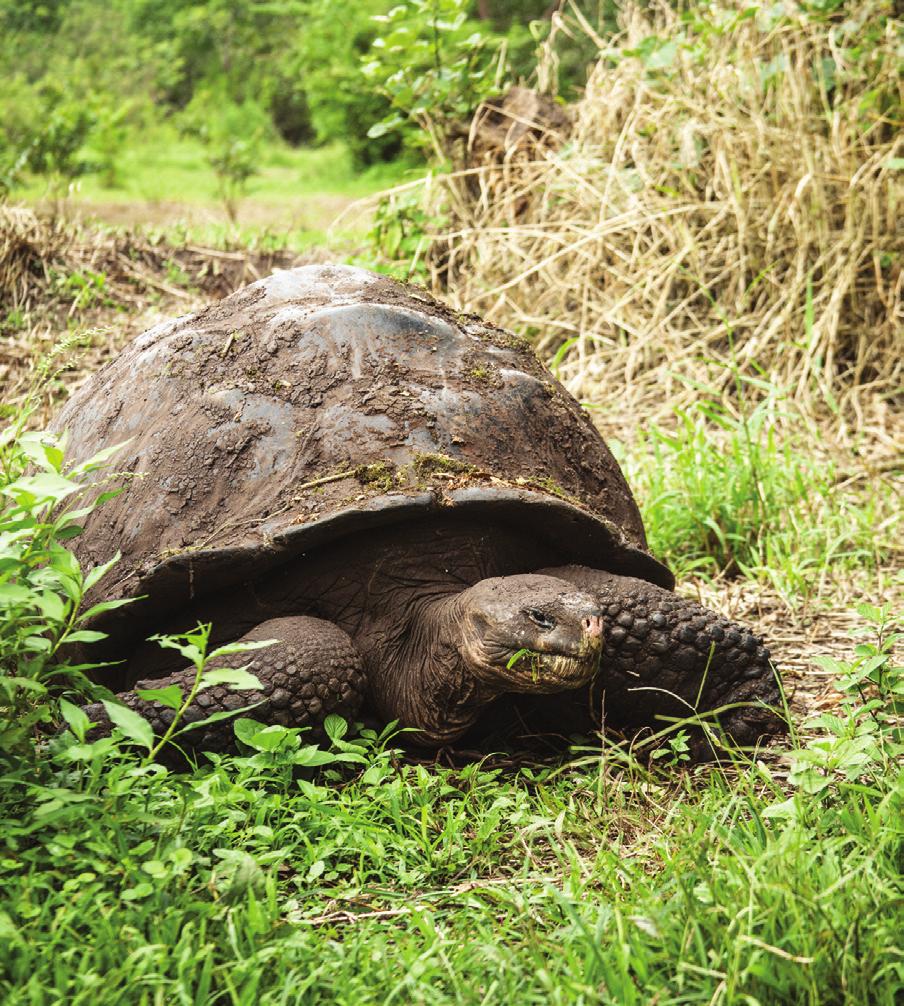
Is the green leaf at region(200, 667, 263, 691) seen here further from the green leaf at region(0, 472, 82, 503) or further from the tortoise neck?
the tortoise neck

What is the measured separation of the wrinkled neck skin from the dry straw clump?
315cm

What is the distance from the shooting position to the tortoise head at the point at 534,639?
2.33 meters

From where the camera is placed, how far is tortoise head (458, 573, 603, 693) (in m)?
2.33

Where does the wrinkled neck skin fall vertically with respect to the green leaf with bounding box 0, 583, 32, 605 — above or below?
below

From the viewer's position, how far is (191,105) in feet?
61.8

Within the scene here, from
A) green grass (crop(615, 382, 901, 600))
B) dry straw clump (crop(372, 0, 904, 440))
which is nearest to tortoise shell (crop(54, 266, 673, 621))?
green grass (crop(615, 382, 901, 600))

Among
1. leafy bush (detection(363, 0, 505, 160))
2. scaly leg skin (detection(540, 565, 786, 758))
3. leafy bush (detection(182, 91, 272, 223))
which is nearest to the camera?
scaly leg skin (detection(540, 565, 786, 758))

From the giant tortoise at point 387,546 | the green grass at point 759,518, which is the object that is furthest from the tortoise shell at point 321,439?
the green grass at point 759,518

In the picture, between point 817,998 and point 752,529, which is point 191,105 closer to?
point 752,529

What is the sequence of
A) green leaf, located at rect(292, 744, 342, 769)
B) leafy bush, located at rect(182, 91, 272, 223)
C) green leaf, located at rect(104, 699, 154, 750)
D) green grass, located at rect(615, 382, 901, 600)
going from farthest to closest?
leafy bush, located at rect(182, 91, 272, 223) < green grass, located at rect(615, 382, 901, 600) < green leaf, located at rect(292, 744, 342, 769) < green leaf, located at rect(104, 699, 154, 750)

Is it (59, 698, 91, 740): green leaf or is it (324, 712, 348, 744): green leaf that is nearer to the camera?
(59, 698, 91, 740): green leaf

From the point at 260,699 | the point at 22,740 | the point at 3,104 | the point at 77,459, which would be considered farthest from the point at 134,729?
the point at 3,104

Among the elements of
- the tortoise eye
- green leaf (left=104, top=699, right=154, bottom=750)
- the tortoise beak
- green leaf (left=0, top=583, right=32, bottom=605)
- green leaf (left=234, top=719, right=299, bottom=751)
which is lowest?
green leaf (left=234, top=719, right=299, bottom=751)

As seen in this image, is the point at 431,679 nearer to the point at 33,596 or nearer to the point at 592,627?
the point at 592,627
